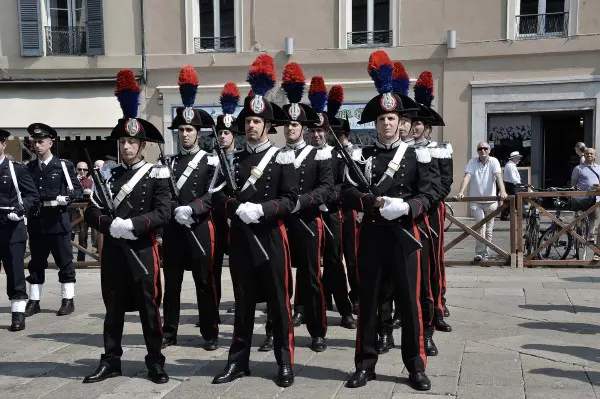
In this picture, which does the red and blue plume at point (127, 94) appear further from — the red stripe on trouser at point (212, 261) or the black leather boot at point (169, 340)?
the black leather boot at point (169, 340)

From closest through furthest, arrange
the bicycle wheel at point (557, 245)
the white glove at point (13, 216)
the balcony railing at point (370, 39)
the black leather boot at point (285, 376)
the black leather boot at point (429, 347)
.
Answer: the black leather boot at point (285, 376)
the black leather boot at point (429, 347)
the white glove at point (13, 216)
the bicycle wheel at point (557, 245)
the balcony railing at point (370, 39)

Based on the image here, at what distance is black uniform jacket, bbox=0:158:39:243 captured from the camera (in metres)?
7.52

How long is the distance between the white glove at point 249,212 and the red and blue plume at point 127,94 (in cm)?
133

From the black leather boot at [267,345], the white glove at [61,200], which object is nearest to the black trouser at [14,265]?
the white glove at [61,200]

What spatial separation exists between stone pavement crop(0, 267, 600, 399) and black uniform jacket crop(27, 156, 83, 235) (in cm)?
106

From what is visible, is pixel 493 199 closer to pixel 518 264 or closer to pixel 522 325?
pixel 518 264

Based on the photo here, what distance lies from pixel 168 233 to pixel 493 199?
6093 millimetres

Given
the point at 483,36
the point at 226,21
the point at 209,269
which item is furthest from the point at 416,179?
the point at 226,21

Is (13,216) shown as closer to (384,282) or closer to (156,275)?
(156,275)

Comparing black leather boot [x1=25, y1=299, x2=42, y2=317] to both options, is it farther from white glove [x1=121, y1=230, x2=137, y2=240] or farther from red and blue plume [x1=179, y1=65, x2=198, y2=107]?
white glove [x1=121, y1=230, x2=137, y2=240]

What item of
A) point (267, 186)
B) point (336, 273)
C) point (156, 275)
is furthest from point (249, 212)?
point (336, 273)

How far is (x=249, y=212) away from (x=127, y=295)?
127cm

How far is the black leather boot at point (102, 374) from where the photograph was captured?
5566mm

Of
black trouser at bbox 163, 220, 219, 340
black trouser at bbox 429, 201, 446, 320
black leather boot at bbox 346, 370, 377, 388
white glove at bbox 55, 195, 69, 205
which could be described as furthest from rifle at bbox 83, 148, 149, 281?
black trouser at bbox 429, 201, 446, 320
